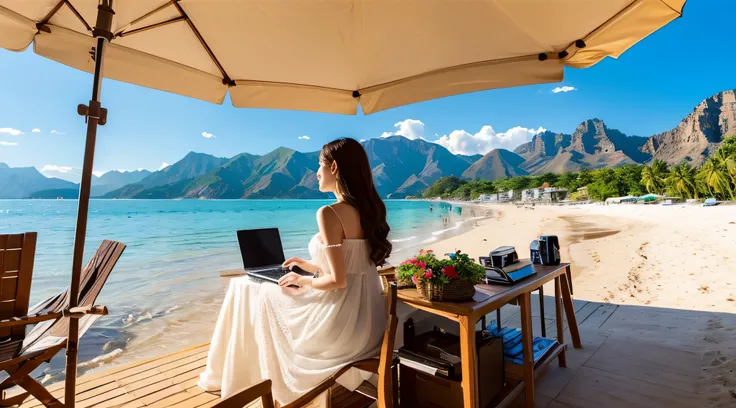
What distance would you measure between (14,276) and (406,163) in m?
165

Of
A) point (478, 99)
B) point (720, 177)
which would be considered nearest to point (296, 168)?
point (478, 99)

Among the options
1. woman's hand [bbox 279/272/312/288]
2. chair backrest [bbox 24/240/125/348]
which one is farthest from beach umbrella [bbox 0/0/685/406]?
woman's hand [bbox 279/272/312/288]

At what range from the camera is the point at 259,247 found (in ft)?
7.84

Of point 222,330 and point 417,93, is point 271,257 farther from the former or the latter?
point 417,93

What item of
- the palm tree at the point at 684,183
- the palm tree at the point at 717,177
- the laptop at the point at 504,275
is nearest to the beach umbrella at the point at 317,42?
the laptop at the point at 504,275

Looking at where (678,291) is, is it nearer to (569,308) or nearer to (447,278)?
(569,308)

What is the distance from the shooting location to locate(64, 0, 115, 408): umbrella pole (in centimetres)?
146

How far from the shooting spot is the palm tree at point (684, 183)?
40.2 meters

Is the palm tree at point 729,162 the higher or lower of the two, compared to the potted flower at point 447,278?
higher

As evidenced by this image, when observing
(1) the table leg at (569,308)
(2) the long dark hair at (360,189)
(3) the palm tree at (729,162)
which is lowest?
(1) the table leg at (569,308)

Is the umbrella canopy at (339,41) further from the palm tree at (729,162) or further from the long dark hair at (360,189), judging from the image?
the palm tree at (729,162)

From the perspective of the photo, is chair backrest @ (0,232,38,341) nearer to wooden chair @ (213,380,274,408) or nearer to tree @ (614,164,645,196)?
wooden chair @ (213,380,274,408)

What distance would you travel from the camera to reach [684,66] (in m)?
91.5

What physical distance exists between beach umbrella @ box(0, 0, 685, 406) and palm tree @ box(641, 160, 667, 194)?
2401 inches
